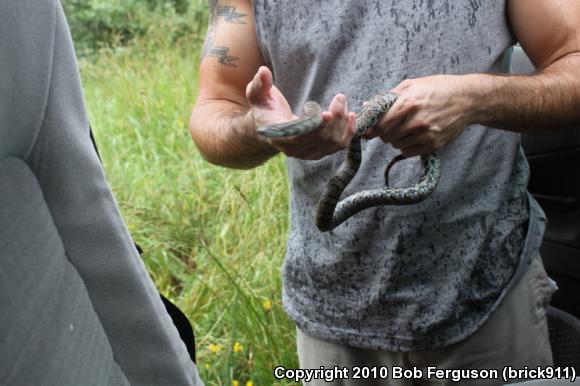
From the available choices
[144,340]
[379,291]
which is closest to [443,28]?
[379,291]

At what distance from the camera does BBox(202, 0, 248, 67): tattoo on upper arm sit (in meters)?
1.94

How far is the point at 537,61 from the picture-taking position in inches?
71.6

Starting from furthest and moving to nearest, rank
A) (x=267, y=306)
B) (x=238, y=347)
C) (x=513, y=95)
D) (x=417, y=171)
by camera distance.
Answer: (x=267, y=306)
(x=238, y=347)
(x=417, y=171)
(x=513, y=95)

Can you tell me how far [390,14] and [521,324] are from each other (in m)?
0.88

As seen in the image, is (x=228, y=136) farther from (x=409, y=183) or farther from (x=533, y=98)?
(x=533, y=98)

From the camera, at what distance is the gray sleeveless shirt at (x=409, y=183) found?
5.59ft

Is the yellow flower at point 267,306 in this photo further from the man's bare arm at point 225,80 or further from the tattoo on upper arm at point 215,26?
the tattoo on upper arm at point 215,26

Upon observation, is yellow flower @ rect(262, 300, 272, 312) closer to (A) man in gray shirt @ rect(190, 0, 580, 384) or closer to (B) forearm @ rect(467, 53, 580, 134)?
(A) man in gray shirt @ rect(190, 0, 580, 384)

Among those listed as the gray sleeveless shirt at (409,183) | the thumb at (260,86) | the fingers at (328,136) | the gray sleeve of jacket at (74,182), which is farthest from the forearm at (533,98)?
the gray sleeve of jacket at (74,182)

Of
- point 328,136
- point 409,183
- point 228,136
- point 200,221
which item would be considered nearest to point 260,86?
point 328,136

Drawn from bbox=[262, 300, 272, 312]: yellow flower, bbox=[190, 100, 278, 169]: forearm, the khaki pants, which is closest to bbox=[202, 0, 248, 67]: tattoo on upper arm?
bbox=[190, 100, 278, 169]: forearm

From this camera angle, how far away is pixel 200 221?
4.14 m

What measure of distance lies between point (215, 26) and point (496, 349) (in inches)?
46.5

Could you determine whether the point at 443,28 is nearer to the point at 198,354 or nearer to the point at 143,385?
the point at 143,385
